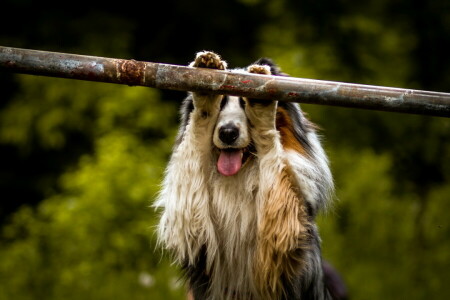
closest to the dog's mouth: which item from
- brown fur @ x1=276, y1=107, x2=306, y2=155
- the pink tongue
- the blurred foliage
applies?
the pink tongue

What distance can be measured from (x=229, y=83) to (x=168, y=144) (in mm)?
5214

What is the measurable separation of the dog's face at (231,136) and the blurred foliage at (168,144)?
2689 millimetres

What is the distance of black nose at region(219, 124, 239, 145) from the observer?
437cm

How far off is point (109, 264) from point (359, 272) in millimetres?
2749

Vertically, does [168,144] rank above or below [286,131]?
below

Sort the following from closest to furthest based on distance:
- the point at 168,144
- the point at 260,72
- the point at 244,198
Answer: the point at 260,72 < the point at 244,198 < the point at 168,144

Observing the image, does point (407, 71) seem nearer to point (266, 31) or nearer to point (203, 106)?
point (266, 31)

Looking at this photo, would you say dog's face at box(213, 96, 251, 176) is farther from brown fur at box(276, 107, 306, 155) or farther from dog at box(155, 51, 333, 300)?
brown fur at box(276, 107, 306, 155)

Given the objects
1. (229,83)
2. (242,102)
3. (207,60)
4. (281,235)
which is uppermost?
(207,60)

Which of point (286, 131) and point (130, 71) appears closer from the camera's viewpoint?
point (130, 71)

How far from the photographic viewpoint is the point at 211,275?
187 inches

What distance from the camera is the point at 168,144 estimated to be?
356 inches

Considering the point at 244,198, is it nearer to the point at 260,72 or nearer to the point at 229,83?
the point at 260,72

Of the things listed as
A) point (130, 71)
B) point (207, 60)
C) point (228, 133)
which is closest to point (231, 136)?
point (228, 133)
